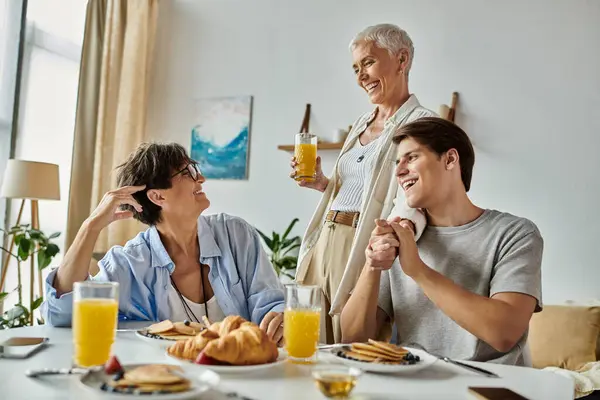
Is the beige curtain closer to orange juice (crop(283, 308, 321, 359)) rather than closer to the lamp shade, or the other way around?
the lamp shade

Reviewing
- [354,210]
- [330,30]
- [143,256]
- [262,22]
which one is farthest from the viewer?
[262,22]

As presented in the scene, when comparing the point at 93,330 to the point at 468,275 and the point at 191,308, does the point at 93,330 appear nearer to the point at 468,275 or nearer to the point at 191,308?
the point at 191,308

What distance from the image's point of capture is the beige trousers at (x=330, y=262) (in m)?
2.24

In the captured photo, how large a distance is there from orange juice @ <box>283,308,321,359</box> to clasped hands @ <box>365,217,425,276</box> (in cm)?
32

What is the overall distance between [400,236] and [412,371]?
43cm

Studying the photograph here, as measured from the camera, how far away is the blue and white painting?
4.55 meters

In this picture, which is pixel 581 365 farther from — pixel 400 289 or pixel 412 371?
pixel 412 371

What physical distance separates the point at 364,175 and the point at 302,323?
1.17 meters

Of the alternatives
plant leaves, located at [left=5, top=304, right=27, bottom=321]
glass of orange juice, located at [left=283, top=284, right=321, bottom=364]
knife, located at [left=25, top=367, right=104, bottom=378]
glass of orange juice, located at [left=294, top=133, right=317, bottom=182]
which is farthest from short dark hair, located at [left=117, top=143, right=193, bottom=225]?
plant leaves, located at [left=5, top=304, right=27, bottom=321]

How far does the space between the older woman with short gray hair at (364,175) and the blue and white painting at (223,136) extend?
218cm

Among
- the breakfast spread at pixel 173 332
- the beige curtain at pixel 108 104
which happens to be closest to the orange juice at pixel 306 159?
the breakfast spread at pixel 173 332

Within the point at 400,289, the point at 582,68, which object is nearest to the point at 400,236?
the point at 400,289

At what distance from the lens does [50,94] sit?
4.31 m

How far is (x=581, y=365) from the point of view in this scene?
2896 millimetres
